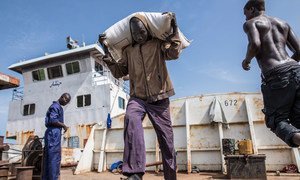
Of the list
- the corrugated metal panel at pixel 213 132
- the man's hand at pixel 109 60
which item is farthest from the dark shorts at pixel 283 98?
the corrugated metal panel at pixel 213 132

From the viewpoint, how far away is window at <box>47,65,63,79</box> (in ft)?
51.7

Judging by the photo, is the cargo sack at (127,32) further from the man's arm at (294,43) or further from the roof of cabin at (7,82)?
the roof of cabin at (7,82)

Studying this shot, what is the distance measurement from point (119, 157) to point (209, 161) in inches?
112

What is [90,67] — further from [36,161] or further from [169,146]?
[169,146]

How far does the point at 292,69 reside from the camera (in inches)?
94.5

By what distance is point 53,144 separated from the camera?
4.36 m

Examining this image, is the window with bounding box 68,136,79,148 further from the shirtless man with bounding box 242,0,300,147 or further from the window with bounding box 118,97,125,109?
the shirtless man with bounding box 242,0,300,147

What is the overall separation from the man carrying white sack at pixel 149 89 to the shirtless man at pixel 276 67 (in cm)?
85

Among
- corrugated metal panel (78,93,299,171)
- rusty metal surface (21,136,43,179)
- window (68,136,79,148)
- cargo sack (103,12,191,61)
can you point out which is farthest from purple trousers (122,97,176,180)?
window (68,136,79,148)

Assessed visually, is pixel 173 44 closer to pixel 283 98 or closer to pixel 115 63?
pixel 115 63

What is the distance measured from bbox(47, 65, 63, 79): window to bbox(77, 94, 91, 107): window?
2.30m

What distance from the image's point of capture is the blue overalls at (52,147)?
13.7ft

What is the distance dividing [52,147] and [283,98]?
11.9 ft

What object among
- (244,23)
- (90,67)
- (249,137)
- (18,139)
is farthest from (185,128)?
(18,139)
